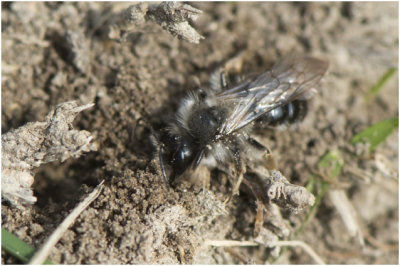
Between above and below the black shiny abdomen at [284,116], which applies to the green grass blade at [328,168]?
below

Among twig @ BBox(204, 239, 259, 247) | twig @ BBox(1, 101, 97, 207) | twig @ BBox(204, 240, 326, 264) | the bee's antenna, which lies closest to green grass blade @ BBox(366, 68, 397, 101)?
twig @ BBox(204, 240, 326, 264)

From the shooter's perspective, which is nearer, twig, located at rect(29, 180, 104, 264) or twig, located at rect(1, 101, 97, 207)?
twig, located at rect(29, 180, 104, 264)

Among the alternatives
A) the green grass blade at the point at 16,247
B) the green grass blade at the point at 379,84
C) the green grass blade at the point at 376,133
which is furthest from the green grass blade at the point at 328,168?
the green grass blade at the point at 16,247

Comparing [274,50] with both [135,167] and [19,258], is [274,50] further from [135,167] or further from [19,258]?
[19,258]

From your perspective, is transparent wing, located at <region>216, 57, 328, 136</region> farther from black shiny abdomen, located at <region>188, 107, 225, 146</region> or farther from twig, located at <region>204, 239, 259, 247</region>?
twig, located at <region>204, 239, 259, 247</region>

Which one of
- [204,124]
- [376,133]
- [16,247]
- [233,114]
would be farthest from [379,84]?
[16,247]

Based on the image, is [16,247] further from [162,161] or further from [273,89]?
[273,89]

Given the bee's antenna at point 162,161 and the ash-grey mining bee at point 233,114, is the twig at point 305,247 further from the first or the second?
the bee's antenna at point 162,161
